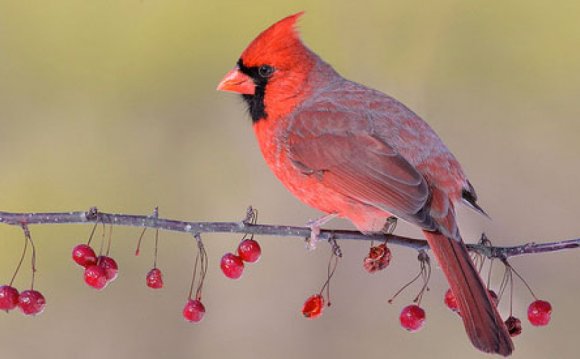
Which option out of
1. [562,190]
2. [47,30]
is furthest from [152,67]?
[562,190]

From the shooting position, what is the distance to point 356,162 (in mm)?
2848

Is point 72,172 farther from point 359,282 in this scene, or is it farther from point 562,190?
point 562,190

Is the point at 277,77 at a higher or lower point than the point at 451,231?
higher

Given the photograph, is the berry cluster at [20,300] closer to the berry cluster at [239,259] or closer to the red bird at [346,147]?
the berry cluster at [239,259]

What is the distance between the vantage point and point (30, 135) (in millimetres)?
4086

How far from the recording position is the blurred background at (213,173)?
3977 mm

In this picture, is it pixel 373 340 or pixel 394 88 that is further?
pixel 394 88

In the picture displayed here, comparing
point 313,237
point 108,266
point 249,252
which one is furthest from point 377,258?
point 108,266

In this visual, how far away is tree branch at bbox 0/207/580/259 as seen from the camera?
7.46 ft

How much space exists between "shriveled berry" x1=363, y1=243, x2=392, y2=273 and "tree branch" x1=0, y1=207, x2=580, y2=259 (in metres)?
0.04

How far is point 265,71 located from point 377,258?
705 millimetres

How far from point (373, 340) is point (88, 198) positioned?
4.11 ft

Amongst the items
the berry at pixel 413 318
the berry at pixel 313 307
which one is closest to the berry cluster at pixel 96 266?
the berry at pixel 313 307

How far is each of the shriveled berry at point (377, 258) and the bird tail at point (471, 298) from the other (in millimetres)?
112
